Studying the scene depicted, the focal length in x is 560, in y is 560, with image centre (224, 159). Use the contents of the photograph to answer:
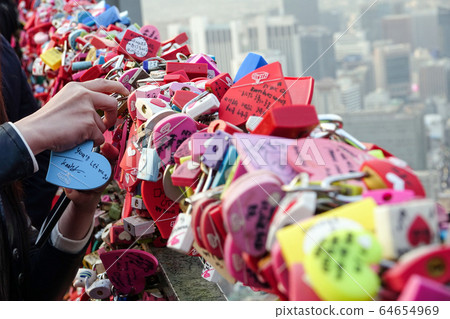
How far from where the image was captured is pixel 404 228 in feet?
1.40

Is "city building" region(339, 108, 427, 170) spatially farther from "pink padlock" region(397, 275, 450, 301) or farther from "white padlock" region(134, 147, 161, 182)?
"pink padlock" region(397, 275, 450, 301)

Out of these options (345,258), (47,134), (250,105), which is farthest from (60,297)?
(345,258)

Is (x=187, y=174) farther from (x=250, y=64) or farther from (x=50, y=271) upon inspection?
(x=50, y=271)

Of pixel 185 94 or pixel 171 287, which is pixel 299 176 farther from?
pixel 171 287

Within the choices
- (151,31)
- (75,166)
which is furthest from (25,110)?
(75,166)

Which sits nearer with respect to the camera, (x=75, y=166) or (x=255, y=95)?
(x=255, y=95)

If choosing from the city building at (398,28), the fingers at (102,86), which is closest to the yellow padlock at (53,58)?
the fingers at (102,86)

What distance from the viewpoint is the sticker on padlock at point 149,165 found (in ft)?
2.85

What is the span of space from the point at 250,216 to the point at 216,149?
172mm

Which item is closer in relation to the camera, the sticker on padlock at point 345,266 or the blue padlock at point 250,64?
the sticker on padlock at point 345,266

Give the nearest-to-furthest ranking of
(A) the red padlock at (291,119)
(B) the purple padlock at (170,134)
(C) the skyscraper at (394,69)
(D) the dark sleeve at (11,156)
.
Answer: (A) the red padlock at (291,119) → (B) the purple padlock at (170,134) → (D) the dark sleeve at (11,156) → (C) the skyscraper at (394,69)

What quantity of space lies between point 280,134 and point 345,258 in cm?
26

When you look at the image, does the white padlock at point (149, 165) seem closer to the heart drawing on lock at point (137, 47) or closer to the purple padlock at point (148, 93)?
the purple padlock at point (148, 93)

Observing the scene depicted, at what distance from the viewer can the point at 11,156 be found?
3.13 feet
